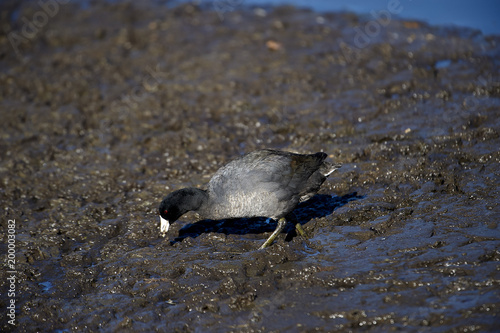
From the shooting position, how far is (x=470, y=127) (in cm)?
592

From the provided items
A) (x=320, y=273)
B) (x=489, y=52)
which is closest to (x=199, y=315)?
(x=320, y=273)

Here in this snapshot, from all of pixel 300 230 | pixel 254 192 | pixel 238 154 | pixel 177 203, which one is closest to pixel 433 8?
pixel 238 154

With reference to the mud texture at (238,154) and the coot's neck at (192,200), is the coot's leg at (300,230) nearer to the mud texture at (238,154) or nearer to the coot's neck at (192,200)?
the mud texture at (238,154)

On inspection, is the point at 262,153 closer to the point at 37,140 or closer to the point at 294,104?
the point at 294,104

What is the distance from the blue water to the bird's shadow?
5119 mm

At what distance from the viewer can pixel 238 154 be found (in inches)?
245

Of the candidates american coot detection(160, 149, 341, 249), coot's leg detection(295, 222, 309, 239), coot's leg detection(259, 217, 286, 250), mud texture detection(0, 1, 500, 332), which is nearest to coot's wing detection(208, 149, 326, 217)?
american coot detection(160, 149, 341, 249)

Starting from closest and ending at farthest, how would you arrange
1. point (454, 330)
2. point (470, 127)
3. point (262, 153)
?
point (454, 330) → point (262, 153) → point (470, 127)

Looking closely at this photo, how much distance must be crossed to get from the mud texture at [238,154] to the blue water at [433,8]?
1.58 ft

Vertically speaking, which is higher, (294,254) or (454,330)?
(454,330)

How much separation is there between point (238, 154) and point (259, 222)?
1324mm

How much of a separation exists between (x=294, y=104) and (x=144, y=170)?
2311 millimetres

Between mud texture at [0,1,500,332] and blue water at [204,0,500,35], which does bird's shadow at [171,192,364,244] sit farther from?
blue water at [204,0,500,35]

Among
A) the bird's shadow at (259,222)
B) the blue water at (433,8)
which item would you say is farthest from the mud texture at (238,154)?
the blue water at (433,8)
